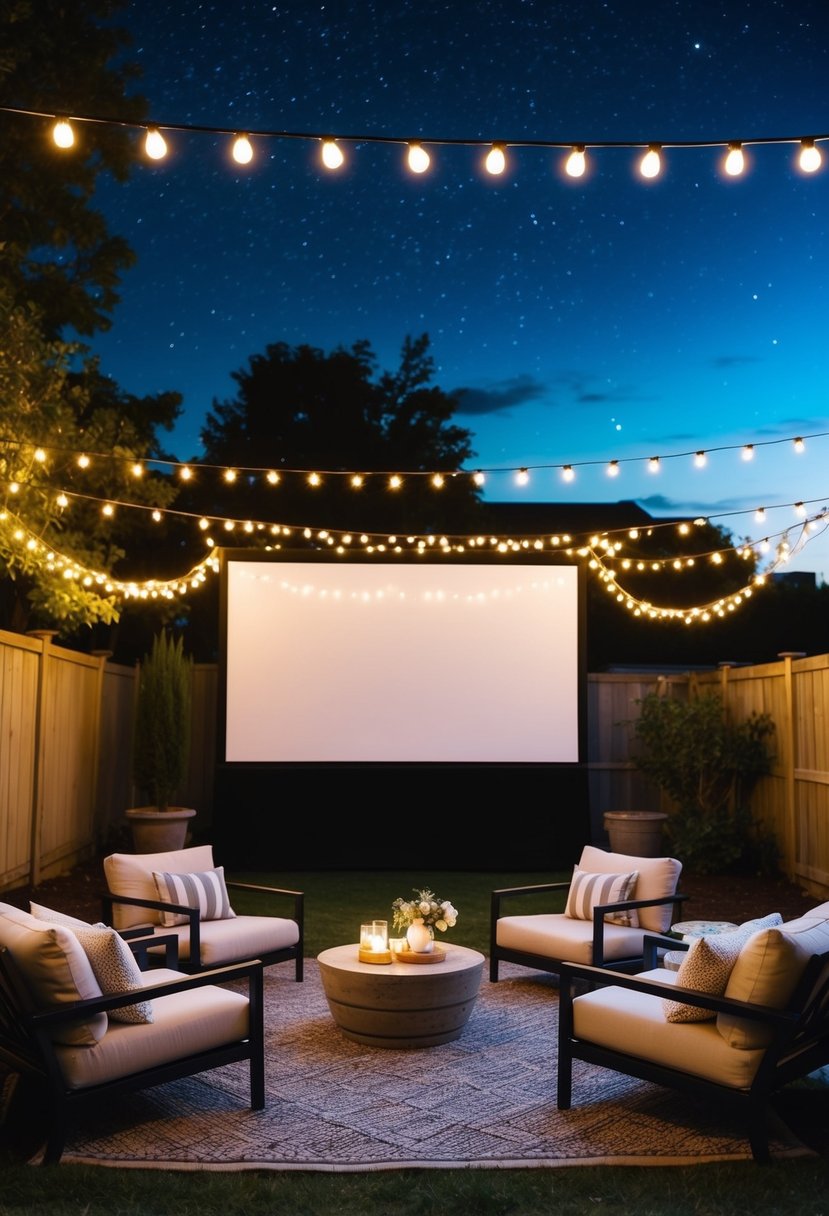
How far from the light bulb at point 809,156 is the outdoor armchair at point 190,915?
410 centimetres

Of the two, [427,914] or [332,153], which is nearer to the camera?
[332,153]

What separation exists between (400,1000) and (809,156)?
369cm

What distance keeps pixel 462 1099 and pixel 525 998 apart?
1525 mm

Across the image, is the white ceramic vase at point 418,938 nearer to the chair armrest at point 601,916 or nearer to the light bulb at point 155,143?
the chair armrest at point 601,916

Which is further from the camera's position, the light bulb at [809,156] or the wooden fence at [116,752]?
the wooden fence at [116,752]

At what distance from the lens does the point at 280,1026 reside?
4.85m

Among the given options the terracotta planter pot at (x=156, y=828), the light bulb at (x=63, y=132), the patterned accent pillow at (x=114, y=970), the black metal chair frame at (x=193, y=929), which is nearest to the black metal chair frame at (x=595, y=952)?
the black metal chair frame at (x=193, y=929)

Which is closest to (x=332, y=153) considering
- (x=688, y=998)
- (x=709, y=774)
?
(x=688, y=998)

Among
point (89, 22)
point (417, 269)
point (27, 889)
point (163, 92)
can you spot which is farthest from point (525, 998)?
point (417, 269)

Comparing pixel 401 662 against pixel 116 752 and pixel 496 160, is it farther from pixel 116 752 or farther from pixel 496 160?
pixel 496 160

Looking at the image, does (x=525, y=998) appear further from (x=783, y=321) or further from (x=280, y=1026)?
(x=783, y=321)

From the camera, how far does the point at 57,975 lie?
3.44m

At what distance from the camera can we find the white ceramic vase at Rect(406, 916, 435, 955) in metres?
4.73

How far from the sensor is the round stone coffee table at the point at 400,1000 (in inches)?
177
